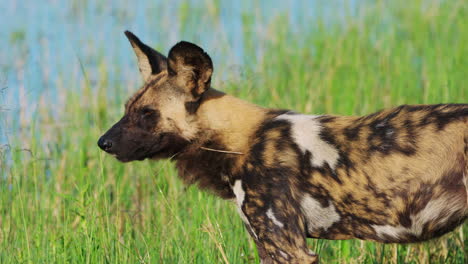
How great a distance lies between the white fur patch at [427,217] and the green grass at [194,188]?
0.88 metres

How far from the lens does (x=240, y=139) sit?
4.30 meters

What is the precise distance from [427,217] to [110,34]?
6046 millimetres

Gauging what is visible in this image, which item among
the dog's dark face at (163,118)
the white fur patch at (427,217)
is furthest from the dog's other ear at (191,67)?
the white fur patch at (427,217)

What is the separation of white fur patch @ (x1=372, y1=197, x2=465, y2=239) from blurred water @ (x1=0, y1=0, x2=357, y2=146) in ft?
12.4

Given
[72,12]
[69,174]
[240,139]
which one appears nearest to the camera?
[240,139]

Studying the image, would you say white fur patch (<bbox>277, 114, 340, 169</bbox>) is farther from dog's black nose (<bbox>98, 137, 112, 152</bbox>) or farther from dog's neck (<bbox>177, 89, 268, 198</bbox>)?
dog's black nose (<bbox>98, 137, 112, 152</bbox>)

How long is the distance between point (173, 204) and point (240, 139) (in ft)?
3.30

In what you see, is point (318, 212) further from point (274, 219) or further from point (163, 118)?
point (163, 118)

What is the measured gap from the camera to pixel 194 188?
5434 millimetres

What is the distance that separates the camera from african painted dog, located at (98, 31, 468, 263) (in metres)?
3.91

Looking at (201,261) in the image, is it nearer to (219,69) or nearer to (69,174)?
(69,174)

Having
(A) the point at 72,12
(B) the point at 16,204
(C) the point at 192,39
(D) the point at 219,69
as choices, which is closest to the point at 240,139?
(B) the point at 16,204

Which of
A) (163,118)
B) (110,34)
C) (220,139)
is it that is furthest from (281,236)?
(110,34)

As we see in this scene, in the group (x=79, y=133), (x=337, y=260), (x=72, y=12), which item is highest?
(x=72, y=12)
